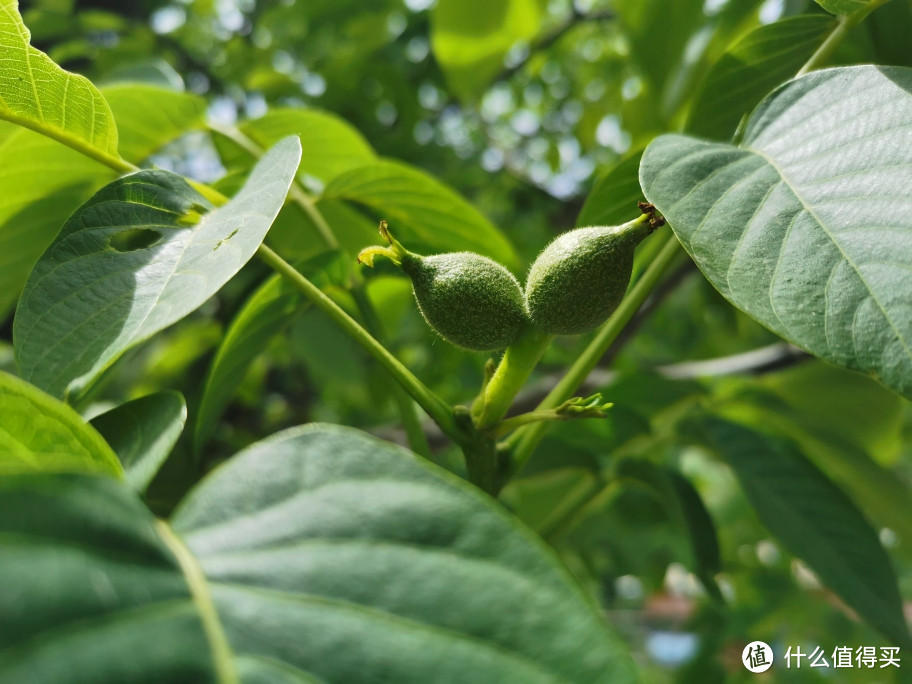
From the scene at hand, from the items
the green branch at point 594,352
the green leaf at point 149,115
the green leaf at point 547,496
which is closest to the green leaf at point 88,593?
the green branch at point 594,352

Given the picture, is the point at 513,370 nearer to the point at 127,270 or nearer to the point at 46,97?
the point at 127,270

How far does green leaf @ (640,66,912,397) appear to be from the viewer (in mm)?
595

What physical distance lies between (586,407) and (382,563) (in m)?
0.34

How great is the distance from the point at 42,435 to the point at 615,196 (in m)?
0.71

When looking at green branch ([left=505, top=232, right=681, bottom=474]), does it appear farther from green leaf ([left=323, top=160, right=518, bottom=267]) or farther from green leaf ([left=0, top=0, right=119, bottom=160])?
green leaf ([left=0, top=0, right=119, bottom=160])

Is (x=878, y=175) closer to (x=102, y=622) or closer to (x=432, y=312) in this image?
(x=432, y=312)

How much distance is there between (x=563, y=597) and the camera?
0.43m

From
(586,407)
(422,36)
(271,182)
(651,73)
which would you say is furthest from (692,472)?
(271,182)

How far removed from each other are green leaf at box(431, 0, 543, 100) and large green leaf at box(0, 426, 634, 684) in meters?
1.78

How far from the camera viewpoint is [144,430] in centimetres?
70

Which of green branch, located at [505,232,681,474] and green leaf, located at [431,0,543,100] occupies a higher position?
green leaf, located at [431,0,543,100]

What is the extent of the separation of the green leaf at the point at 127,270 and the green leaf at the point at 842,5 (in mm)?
635

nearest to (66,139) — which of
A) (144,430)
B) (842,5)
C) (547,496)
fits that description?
(144,430)

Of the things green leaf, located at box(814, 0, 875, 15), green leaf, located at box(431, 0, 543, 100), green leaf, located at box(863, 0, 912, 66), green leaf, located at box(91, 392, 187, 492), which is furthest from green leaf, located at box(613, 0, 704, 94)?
green leaf, located at box(91, 392, 187, 492)
